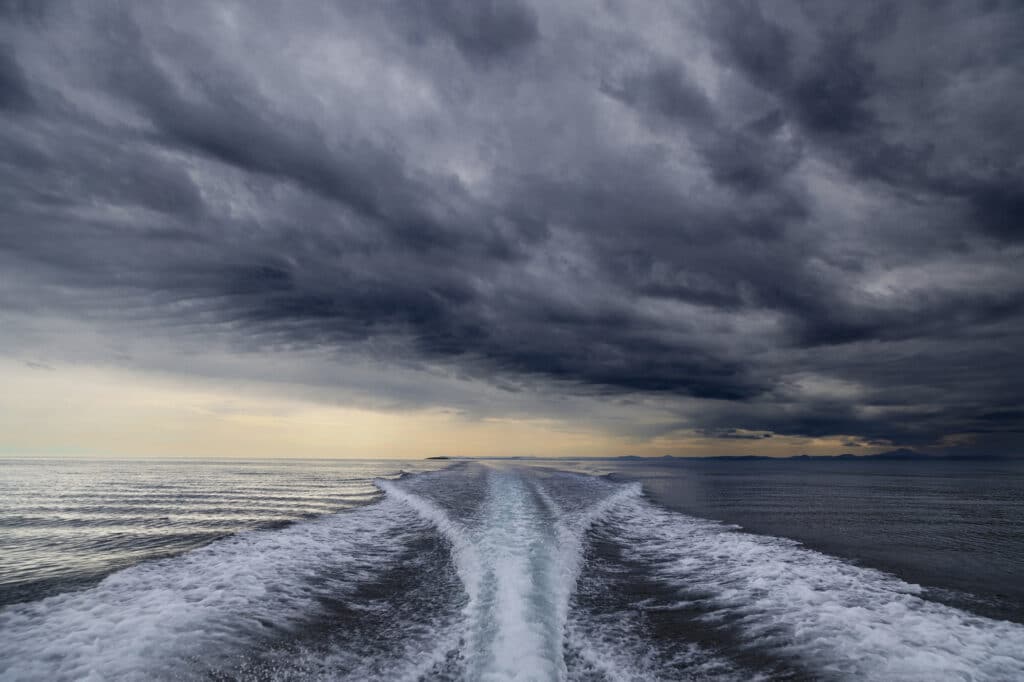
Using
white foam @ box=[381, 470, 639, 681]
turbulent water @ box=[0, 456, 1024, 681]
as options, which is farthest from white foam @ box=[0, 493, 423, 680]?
white foam @ box=[381, 470, 639, 681]

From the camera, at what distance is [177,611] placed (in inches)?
380

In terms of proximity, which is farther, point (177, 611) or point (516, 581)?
point (516, 581)

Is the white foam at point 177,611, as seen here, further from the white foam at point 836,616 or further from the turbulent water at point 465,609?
the white foam at point 836,616

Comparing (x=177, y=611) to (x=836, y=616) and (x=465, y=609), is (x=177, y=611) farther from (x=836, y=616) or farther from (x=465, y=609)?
(x=836, y=616)

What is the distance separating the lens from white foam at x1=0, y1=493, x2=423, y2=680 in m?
7.57

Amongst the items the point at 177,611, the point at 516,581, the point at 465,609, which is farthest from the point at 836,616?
the point at 177,611

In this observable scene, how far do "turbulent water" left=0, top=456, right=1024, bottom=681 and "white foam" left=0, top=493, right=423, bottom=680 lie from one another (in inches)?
2.0

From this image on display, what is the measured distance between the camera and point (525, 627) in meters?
8.98

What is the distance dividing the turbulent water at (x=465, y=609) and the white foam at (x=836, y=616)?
56mm

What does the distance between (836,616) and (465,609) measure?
7557 millimetres

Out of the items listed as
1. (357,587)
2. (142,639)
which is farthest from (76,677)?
(357,587)

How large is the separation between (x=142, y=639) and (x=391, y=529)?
12.3m

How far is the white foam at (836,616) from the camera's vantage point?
25.0 feet

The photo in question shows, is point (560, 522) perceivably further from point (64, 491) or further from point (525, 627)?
point (64, 491)
